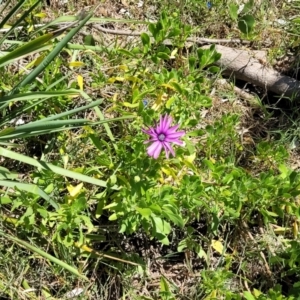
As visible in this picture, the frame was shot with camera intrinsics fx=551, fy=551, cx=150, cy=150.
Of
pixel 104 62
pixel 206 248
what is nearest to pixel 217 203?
pixel 206 248

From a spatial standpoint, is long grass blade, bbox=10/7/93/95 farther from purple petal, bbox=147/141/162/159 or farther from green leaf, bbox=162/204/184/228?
green leaf, bbox=162/204/184/228

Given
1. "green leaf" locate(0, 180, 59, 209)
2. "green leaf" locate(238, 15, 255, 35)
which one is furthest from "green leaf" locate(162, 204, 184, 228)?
"green leaf" locate(238, 15, 255, 35)

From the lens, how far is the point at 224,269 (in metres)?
1.76

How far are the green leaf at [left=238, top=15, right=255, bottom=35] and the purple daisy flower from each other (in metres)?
0.79

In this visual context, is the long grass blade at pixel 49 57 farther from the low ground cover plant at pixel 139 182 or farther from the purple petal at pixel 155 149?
the purple petal at pixel 155 149

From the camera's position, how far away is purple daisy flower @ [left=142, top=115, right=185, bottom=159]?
156 centimetres

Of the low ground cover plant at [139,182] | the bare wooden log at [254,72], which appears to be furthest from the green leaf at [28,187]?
the bare wooden log at [254,72]

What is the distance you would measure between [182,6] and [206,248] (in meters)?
0.99

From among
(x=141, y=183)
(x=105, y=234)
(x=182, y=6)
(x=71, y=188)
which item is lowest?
(x=105, y=234)

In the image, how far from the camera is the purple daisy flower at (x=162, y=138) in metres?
1.56

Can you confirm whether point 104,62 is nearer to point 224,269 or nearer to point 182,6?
point 182,6

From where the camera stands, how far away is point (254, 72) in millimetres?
2152

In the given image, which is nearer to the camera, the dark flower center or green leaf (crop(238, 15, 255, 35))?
the dark flower center

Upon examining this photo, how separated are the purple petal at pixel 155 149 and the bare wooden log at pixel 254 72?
2.27 feet
